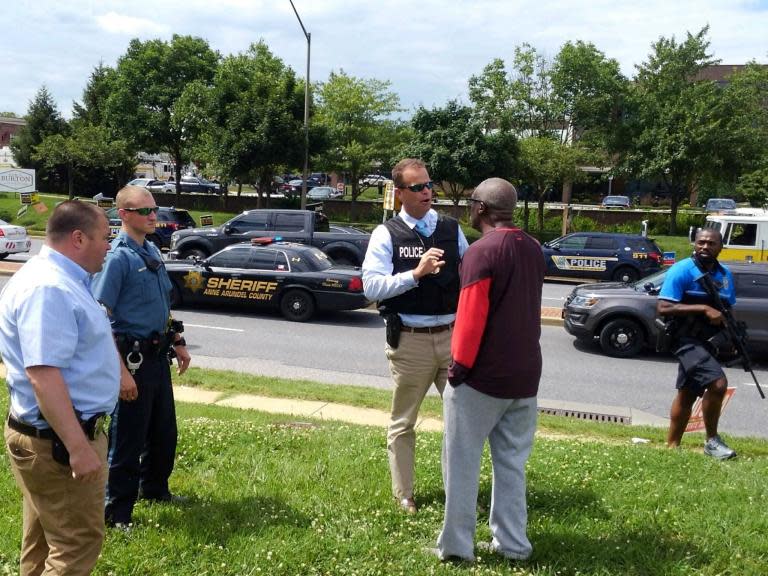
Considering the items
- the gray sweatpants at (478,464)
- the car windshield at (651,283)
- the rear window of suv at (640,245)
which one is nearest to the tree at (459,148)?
the rear window of suv at (640,245)

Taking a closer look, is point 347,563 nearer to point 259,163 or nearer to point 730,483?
point 730,483

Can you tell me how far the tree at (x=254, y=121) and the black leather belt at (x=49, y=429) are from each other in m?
27.2

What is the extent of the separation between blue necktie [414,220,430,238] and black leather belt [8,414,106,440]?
6.59 ft

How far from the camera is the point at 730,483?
4602 mm

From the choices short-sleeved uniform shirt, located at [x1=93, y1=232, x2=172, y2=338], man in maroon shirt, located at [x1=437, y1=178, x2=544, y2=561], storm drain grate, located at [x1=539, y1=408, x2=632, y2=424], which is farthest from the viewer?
storm drain grate, located at [x1=539, y1=408, x2=632, y2=424]

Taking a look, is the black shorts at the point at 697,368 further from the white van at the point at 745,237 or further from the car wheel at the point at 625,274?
the car wheel at the point at 625,274

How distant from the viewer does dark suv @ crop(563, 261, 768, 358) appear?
35.9 ft

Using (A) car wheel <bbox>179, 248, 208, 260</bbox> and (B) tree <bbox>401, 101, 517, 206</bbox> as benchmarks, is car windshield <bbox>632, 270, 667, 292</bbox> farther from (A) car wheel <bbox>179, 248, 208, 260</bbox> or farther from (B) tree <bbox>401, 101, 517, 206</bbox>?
(B) tree <bbox>401, 101, 517, 206</bbox>

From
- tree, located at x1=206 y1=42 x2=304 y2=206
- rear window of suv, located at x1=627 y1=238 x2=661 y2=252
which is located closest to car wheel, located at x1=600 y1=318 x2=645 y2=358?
rear window of suv, located at x1=627 y1=238 x2=661 y2=252

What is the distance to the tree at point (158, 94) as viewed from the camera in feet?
124

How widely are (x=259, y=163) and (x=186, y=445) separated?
26.0 metres

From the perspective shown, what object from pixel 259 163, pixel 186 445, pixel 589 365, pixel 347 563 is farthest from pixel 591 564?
pixel 259 163

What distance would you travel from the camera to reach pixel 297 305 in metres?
13.6

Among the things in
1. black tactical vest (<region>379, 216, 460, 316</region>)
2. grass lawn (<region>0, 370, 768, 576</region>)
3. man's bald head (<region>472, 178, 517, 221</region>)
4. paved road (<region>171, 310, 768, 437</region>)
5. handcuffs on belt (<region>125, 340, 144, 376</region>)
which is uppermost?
man's bald head (<region>472, 178, 517, 221</region>)
